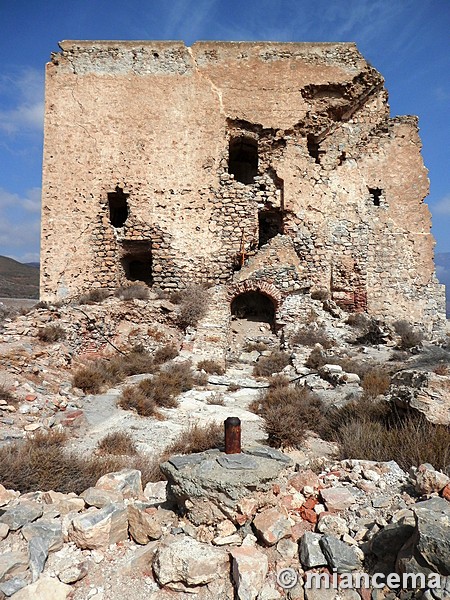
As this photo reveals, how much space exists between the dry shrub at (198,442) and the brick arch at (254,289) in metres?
6.66

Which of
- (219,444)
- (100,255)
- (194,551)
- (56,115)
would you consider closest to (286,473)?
(194,551)

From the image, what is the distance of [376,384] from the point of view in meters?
6.22

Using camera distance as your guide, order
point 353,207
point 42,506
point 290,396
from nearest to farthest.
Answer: point 42,506 → point 290,396 → point 353,207

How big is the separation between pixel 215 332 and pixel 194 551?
7.78 meters

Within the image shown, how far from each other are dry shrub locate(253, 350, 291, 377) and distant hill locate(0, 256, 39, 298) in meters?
25.8

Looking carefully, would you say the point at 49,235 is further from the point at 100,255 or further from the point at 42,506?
the point at 42,506

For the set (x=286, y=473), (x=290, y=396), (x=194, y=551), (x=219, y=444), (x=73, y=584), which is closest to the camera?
(x=73, y=584)

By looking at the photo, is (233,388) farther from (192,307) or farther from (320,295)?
(320,295)

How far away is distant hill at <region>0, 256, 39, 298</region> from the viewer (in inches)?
1208

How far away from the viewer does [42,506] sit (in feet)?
8.68

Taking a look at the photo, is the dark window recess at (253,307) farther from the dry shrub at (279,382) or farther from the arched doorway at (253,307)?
the dry shrub at (279,382)

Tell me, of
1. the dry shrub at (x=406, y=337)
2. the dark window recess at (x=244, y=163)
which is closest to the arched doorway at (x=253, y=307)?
the dry shrub at (x=406, y=337)

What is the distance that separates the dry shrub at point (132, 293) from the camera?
33.3 ft

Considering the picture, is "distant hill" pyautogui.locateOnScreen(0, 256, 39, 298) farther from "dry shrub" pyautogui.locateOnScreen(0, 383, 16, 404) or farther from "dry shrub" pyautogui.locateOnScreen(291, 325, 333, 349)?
"dry shrub" pyautogui.locateOnScreen(0, 383, 16, 404)
